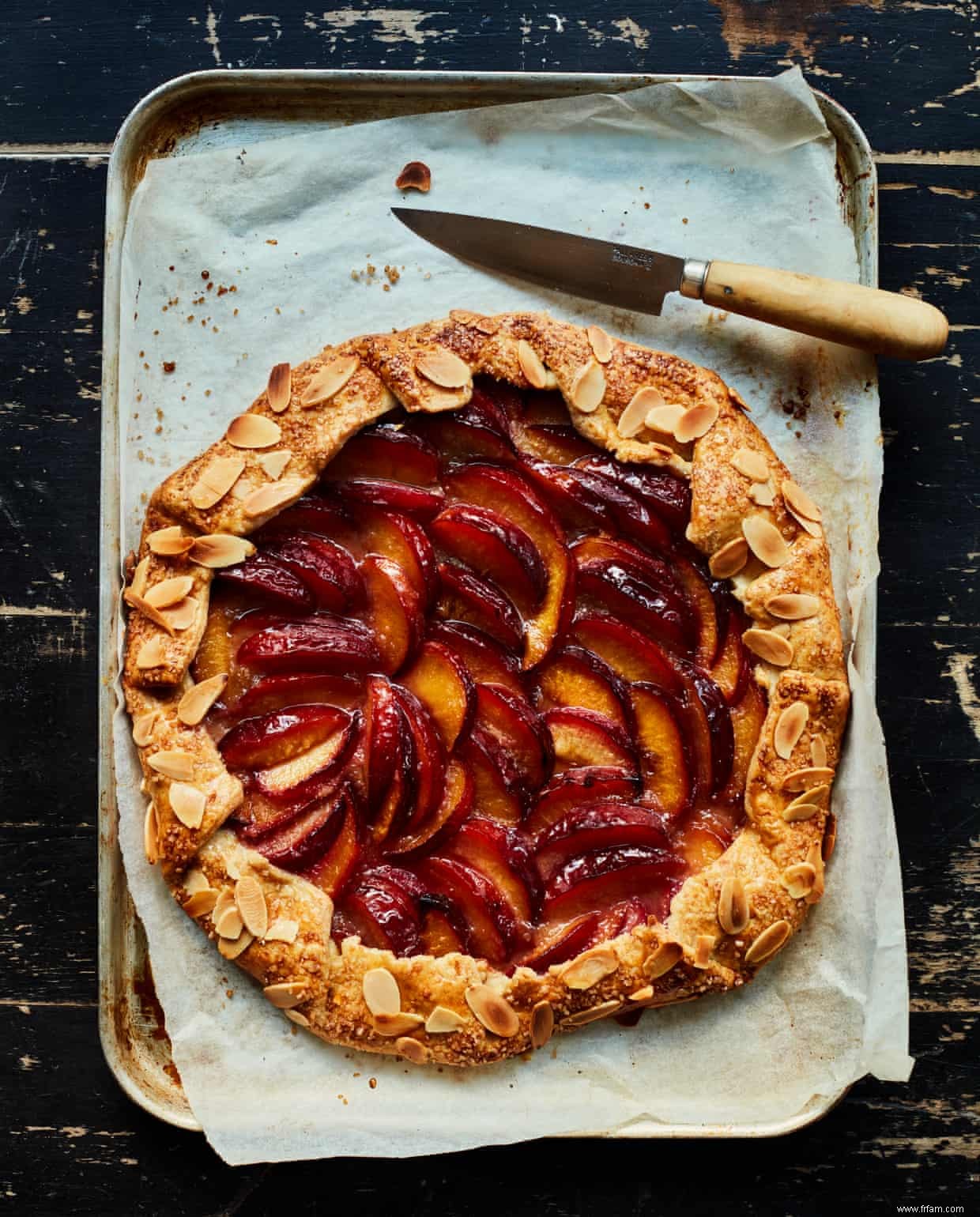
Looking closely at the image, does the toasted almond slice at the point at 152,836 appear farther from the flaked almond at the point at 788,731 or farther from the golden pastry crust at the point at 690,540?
the flaked almond at the point at 788,731

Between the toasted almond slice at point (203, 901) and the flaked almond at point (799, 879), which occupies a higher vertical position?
the flaked almond at point (799, 879)

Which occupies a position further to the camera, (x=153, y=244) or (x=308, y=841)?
(x=153, y=244)

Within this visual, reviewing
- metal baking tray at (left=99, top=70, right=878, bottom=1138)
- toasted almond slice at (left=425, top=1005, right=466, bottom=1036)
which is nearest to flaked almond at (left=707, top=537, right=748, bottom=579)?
metal baking tray at (left=99, top=70, right=878, bottom=1138)

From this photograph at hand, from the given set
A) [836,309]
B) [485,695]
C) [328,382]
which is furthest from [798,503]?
[328,382]

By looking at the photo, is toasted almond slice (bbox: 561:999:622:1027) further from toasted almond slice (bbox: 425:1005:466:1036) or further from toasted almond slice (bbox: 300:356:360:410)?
toasted almond slice (bbox: 300:356:360:410)

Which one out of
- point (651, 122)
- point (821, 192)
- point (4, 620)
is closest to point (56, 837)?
point (4, 620)

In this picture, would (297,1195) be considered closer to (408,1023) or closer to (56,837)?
(408,1023)

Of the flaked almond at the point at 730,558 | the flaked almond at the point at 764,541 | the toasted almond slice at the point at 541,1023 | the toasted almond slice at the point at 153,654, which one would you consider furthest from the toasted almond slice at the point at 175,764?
the flaked almond at the point at 764,541
